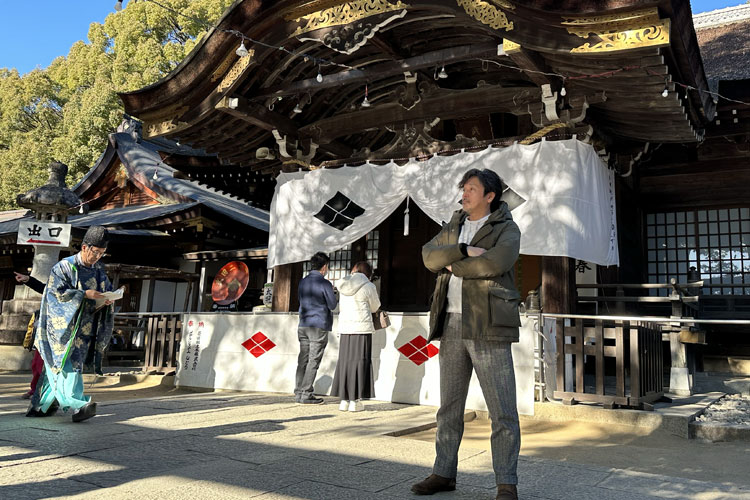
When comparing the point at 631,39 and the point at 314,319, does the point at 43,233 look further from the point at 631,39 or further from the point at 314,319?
the point at 631,39

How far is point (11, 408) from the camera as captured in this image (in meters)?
5.96

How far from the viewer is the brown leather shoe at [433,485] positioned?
9.80 feet

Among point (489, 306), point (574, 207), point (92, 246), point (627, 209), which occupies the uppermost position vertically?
point (627, 209)

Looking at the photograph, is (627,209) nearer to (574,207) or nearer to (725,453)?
(574,207)

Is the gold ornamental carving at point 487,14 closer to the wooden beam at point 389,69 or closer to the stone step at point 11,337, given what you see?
the wooden beam at point 389,69

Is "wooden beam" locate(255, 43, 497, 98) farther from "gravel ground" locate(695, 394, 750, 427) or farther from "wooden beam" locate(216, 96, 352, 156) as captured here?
"gravel ground" locate(695, 394, 750, 427)

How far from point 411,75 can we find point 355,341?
12.6 feet

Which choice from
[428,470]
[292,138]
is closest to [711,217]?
[292,138]

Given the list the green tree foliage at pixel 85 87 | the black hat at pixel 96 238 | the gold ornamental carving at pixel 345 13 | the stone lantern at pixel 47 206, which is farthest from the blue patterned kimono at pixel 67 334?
the green tree foliage at pixel 85 87

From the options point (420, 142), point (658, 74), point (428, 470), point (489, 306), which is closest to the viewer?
point (489, 306)

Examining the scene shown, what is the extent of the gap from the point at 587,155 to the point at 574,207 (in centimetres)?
74

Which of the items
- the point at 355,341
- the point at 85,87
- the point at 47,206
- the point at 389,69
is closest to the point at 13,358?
the point at 47,206

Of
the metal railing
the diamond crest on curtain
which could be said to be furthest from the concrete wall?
the diamond crest on curtain

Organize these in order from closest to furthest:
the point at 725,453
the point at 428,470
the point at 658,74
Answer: the point at 428,470
the point at 725,453
the point at 658,74
